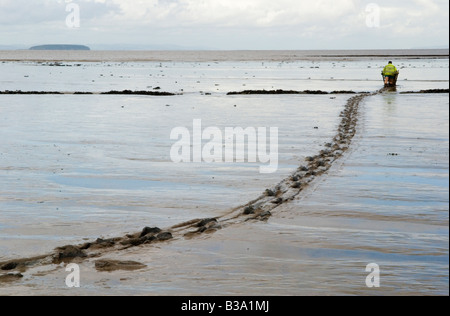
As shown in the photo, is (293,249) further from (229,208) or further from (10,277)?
(10,277)

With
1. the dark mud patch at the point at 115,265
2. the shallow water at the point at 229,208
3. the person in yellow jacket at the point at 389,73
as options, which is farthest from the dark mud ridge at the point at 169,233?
the person in yellow jacket at the point at 389,73

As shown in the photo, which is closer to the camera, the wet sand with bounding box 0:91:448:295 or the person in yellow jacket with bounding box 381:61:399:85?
the wet sand with bounding box 0:91:448:295

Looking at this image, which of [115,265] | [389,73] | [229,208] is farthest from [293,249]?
[389,73]

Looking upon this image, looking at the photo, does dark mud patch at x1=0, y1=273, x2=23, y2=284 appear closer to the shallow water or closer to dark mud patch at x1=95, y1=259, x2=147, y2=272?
the shallow water

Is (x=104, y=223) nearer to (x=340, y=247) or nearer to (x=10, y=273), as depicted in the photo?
(x=10, y=273)

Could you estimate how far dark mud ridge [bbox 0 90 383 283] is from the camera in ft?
21.1

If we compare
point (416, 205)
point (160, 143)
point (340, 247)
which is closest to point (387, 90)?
point (160, 143)

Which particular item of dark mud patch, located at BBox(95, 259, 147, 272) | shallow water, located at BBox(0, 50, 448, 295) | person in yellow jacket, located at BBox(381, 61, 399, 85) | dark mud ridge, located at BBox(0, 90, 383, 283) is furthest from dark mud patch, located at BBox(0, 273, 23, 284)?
person in yellow jacket, located at BBox(381, 61, 399, 85)

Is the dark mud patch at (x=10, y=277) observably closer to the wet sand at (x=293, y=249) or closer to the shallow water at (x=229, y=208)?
the wet sand at (x=293, y=249)

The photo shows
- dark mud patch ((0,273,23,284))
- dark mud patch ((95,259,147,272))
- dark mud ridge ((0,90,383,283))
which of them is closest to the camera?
dark mud patch ((0,273,23,284))

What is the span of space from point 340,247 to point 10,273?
3391 millimetres

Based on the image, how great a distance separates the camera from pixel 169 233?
24.8ft

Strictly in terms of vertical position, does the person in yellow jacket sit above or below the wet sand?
above
